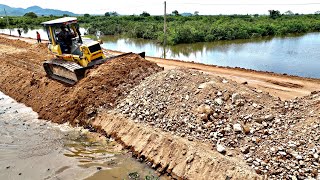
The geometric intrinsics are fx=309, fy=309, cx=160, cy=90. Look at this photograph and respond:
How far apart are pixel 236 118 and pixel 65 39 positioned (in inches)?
346

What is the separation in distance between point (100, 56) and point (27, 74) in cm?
467

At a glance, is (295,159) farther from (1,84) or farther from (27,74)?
(1,84)

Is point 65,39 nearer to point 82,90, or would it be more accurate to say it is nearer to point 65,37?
point 65,37

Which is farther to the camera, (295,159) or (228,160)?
(228,160)

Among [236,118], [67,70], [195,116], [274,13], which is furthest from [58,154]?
[274,13]

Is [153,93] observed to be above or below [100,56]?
below

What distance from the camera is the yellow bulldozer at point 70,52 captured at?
12.8 metres

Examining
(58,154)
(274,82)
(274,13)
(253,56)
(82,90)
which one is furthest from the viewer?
(274,13)

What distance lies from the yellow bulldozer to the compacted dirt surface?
0.56 meters

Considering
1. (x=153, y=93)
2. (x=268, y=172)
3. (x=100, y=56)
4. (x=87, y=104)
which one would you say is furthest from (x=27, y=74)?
(x=268, y=172)

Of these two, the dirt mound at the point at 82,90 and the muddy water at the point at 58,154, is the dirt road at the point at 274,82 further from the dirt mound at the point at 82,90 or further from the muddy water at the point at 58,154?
the muddy water at the point at 58,154

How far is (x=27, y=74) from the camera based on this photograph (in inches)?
608

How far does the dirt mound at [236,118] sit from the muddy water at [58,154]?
1.42 m

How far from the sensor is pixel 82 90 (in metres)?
11.5
